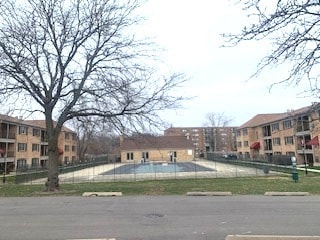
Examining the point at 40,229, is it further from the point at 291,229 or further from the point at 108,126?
the point at 108,126

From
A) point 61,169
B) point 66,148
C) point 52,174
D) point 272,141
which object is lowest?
point 52,174

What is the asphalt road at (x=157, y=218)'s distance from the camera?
8.74 meters

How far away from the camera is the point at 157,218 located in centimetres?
1086

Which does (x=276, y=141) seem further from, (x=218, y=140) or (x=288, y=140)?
(x=218, y=140)

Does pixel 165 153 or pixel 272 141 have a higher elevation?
pixel 272 141

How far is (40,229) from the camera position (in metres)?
9.35

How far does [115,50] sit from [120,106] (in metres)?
3.25

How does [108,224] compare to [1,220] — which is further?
[1,220]

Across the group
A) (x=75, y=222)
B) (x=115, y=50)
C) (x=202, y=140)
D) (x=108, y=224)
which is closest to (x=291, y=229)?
(x=108, y=224)

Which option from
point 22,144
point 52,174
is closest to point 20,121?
point 52,174

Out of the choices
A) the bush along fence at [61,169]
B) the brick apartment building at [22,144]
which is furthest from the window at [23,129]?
the bush along fence at [61,169]

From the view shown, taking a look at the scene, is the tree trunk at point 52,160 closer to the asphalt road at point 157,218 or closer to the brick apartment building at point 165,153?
the asphalt road at point 157,218

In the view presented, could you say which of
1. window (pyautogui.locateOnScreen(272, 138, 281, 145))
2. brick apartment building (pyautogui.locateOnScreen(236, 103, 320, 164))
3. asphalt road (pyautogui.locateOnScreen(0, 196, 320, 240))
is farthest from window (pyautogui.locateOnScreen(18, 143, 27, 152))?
asphalt road (pyautogui.locateOnScreen(0, 196, 320, 240))

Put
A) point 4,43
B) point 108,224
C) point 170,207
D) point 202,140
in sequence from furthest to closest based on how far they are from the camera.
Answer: point 202,140, point 4,43, point 170,207, point 108,224
